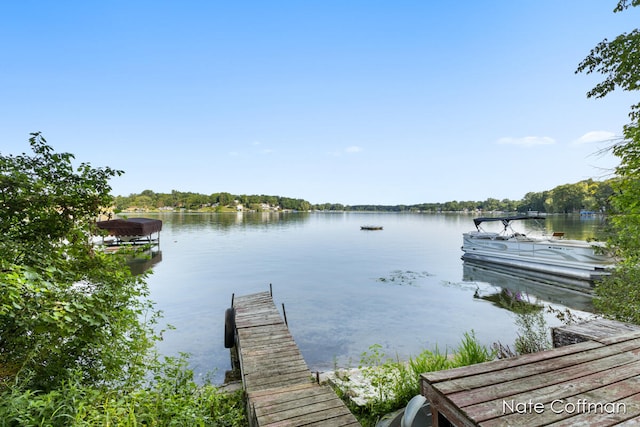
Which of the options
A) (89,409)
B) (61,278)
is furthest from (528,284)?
(61,278)

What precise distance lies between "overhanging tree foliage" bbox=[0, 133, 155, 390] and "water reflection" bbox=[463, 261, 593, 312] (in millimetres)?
16721

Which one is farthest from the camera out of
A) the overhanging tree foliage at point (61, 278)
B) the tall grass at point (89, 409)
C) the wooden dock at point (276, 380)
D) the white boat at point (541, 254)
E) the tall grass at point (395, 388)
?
the white boat at point (541, 254)

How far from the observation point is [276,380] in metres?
5.40

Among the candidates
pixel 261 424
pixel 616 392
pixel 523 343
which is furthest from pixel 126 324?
pixel 523 343

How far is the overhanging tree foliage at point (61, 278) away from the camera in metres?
2.97

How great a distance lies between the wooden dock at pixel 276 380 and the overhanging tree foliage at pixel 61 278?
6.34 feet

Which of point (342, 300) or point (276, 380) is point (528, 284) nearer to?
point (342, 300)

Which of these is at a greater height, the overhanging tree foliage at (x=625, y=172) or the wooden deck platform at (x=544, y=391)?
the overhanging tree foliage at (x=625, y=172)

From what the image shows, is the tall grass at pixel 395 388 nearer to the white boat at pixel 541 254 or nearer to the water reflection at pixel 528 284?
the water reflection at pixel 528 284

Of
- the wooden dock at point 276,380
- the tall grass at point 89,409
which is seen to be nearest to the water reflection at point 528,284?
the wooden dock at point 276,380

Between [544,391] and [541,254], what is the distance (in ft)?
80.8

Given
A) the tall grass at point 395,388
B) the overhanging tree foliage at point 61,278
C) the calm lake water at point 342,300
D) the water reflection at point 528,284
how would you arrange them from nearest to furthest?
1. the overhanging tree foliage at point 61,278
2. the tall grass at point 395,388
3. the calm lake water at point 342,300
4. the water reflection at point 528,284

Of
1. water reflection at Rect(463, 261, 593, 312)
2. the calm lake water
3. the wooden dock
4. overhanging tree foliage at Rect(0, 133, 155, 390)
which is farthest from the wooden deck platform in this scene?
water reflection at Rect(463, 261, 593, 312)

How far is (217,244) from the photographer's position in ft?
126
